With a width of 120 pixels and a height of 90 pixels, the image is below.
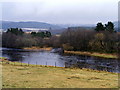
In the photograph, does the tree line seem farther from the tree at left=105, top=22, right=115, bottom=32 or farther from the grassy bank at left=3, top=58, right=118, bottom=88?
the grassy bank at left=3, top=58, right=118, bottom=88

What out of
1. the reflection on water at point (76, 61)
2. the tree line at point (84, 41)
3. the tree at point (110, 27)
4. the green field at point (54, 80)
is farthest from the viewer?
the tree at point (110, 27)

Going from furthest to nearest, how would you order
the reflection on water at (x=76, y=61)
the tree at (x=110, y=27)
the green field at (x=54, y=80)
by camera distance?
the tree at (x=110, y=27), the reflection on water at (x=76, y=61), the green field at (x=54, y=80)

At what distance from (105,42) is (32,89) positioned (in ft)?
150

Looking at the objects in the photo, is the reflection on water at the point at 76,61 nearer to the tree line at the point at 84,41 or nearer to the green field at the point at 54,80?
the green field at the point at 54,80

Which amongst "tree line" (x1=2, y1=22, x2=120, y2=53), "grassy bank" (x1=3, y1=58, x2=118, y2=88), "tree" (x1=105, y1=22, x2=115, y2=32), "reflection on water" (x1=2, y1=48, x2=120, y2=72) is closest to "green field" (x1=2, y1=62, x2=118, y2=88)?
"grassy bank" (x1=3, y1=58, x2=118, y2=88)

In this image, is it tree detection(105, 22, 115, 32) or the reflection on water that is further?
tree detection(105, 22, 115, 32)

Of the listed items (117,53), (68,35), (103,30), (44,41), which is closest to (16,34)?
(44,41)

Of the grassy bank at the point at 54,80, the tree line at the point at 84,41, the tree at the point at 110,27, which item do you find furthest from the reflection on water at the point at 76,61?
the tree at the point at 110,27

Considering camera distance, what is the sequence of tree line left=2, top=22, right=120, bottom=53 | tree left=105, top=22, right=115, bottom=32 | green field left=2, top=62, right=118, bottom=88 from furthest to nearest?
1. tree left=105, top=22, right=115, bottom=32
2. tree line left=2, top=22, right=120, bottom=53
3. green field left=2, top=62, right=118, bottom=88

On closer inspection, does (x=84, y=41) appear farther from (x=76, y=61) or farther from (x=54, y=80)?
(x=54, y=80)

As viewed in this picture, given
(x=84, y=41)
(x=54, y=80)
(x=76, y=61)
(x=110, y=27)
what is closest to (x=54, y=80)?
(x=54, y=80)

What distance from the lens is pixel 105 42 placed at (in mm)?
55219

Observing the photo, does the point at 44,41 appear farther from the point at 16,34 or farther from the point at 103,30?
the point at 103,30

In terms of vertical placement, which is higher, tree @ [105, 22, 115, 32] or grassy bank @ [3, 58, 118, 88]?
tree @ [105, 22, 115, 32]
